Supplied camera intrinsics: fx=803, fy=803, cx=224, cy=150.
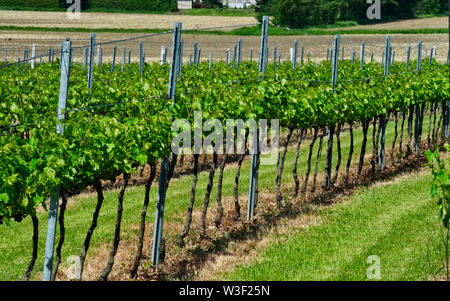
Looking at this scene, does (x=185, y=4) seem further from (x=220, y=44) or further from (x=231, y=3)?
(x=220, y=44)

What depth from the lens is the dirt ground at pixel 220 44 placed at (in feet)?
158

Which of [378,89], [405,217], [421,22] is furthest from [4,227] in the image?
[421,22]

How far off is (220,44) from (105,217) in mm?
40985

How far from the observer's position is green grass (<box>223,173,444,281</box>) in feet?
32.3

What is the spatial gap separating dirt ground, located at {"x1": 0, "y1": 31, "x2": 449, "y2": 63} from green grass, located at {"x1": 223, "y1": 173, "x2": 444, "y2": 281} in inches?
1315

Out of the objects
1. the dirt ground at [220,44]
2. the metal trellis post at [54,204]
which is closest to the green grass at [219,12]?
the dirt ground at [220,44]

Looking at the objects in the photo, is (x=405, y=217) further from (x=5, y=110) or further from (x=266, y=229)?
(x=5, y=110)

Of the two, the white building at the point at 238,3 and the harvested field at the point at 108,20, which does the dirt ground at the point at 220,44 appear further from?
the white building at the point at 238,3

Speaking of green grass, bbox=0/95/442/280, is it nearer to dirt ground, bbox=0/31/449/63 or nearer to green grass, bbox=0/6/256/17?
dirt ground, bbox=0/31/449/63

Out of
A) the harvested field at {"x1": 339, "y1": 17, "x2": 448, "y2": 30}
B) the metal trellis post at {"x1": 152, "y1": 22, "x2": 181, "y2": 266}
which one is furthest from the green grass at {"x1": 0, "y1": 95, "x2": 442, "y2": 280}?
the harvested field at {"x1": 339, "y1": 17, "x2": 448, "y2": 30}

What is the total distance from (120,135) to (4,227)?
4.62m

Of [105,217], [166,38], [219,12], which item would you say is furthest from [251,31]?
[105,217]
